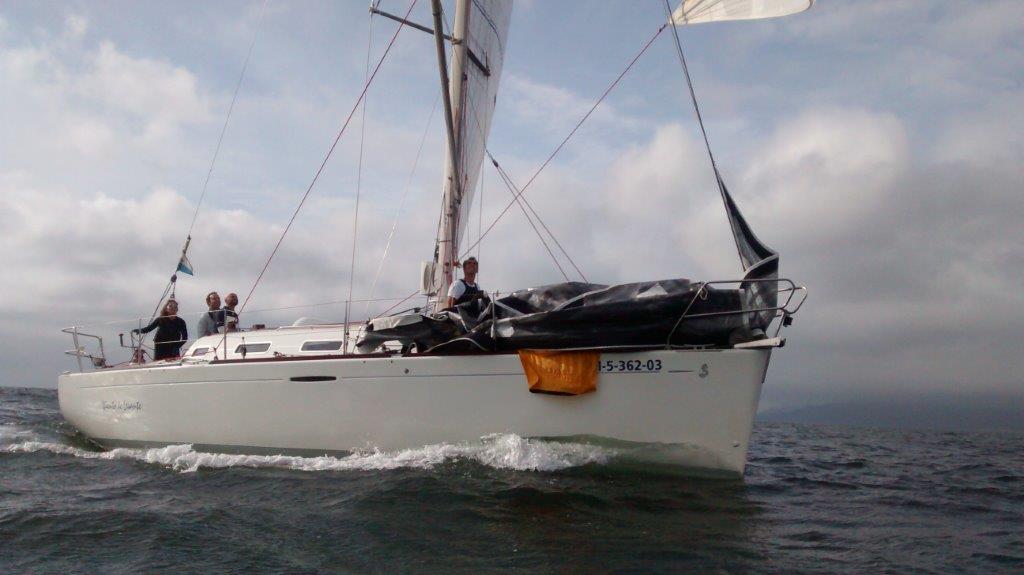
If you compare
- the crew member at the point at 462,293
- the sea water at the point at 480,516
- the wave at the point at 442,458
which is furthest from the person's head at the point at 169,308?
the crew member at the point at 462,293

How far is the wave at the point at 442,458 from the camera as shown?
7.06 meters

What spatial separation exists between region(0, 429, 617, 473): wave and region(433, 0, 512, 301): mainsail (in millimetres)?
3164

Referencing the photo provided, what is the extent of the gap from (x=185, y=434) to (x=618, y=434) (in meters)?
5.56

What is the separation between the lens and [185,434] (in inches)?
344

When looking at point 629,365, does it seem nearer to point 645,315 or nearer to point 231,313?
point 645,315

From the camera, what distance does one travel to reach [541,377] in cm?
698

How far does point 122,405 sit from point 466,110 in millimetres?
6566

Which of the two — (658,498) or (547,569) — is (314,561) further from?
(658,498)

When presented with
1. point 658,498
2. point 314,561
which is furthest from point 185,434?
point 658,498

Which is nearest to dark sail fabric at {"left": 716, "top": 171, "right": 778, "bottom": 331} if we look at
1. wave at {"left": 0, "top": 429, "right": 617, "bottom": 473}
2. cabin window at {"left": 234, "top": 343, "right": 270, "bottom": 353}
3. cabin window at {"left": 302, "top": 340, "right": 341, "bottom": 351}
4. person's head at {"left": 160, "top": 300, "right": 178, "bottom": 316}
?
wave at {"left": 0, "top": 429, "right": 617, "bottom": 473}

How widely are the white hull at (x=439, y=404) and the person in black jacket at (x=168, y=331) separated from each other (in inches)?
71.9

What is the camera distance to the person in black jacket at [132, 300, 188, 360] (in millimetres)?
10680

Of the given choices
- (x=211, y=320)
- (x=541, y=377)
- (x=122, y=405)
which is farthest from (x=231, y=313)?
(x=541, y=377)

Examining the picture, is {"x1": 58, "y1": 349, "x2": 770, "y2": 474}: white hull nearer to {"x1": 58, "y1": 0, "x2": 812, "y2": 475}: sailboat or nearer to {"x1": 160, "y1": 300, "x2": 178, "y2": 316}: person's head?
{"x1": 58, "y1": 0, "x2": 812, "y2": 475}: sailboat
